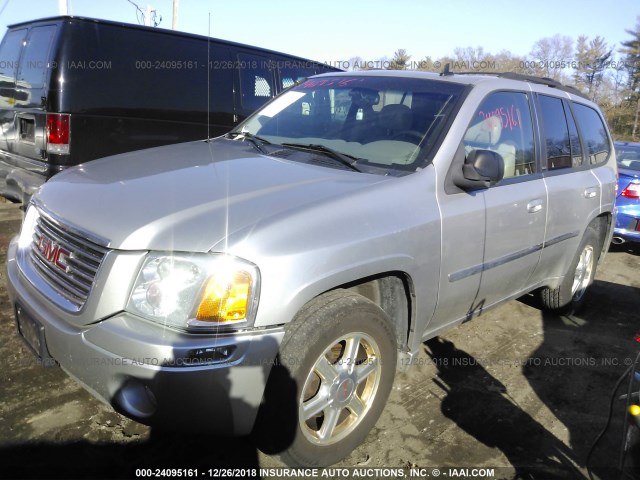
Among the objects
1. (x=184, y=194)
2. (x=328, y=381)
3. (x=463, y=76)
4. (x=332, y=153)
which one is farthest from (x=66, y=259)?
(x=463, y=76)

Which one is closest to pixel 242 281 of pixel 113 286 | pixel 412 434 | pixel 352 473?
pixel 113 286

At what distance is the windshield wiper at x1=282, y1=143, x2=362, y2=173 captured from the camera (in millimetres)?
2848

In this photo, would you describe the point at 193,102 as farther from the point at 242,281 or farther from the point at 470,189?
the point at 242,281

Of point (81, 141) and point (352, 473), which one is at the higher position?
point (81, 141)

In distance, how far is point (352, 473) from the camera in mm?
2463

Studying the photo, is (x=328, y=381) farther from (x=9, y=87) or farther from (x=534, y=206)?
(x=9, y=87)

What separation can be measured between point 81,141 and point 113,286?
322 centimetres

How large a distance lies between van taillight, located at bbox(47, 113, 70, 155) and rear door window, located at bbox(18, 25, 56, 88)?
0.38 m

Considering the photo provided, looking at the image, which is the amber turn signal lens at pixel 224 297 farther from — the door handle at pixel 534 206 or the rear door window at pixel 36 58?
the rear door window at pixel 36 58

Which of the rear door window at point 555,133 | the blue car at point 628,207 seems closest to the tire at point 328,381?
the rear door window at point 555,133

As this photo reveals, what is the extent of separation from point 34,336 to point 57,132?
2832mm

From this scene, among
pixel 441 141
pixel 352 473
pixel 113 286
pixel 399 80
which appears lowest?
pixel 352 473

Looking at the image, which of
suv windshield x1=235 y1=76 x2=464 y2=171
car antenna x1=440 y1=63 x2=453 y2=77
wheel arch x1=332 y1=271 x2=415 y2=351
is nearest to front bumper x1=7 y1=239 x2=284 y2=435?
wheel arch x1=332 y1=271 x2=415 y2=351

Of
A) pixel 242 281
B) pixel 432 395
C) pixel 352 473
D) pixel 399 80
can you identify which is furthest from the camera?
pixel 399 80
